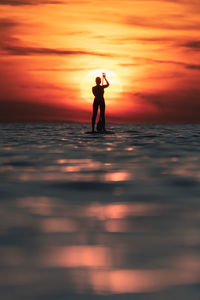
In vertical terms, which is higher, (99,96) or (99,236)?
(99,96)

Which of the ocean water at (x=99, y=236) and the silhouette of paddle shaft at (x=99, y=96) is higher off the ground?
the silhouette of paddle shaft at (x=99, y=96)

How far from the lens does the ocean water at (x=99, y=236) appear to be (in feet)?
8.21

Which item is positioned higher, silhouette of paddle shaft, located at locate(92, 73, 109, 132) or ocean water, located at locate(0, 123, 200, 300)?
silhouette of paddle shaft, located at locate(92, 73, 109, 132)

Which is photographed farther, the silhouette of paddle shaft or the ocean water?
the silhouette of paddle shaft

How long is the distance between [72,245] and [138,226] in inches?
31.2

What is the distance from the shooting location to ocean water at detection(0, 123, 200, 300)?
2.50m

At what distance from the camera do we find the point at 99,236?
11.7 ft

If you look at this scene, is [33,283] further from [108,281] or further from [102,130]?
[102,130]

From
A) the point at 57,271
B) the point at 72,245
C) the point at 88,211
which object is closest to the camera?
the point at 57,271

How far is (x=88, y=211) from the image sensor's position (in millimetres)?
4520

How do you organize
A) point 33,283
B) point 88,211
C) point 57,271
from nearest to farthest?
point 33,283
point 57,271
point 88,211

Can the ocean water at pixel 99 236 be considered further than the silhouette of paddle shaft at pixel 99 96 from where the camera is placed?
No

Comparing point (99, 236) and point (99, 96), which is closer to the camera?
point (99, 236)

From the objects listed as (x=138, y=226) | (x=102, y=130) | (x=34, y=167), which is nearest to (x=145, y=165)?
(x=34, y=167)
